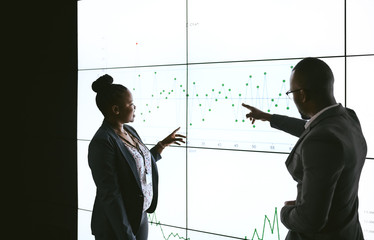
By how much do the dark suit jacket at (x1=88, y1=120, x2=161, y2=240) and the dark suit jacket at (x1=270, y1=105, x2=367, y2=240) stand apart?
33.5 inches

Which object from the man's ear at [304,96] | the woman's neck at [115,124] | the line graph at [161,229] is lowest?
the line graph at [161,229]

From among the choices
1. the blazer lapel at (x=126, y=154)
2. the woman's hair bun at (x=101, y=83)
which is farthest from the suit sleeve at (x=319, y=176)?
the woman's hair bun at (x=101, y=83)

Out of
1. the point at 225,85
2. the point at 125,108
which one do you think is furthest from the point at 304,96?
the point at 125,108

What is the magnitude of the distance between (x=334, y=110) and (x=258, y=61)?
923 millimetres

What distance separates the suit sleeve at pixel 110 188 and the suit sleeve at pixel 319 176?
3.16 ft

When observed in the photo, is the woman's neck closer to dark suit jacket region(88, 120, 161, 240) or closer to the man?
dark suit jacket region(88, 120, 161, 240)

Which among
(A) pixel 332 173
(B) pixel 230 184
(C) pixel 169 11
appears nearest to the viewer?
(A) pixel 332 173

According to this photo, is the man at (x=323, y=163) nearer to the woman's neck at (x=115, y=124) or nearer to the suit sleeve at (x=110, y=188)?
the suit sleeve at (x=110, y=188)

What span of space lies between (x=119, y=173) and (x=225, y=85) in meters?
0.97

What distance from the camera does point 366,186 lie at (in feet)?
6.08

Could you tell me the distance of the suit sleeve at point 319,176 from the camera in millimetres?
1162

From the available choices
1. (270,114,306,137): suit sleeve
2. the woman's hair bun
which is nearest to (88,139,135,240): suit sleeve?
the woman's hair bun
